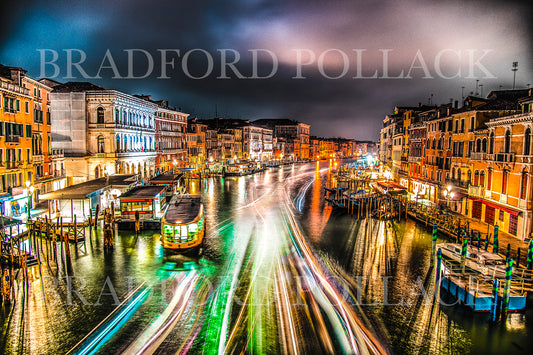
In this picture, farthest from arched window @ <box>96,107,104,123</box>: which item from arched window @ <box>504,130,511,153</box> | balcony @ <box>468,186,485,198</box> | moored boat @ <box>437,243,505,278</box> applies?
arched window @ <box>504,130,511,153</box>

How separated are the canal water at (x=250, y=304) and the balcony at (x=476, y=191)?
7.63 metres

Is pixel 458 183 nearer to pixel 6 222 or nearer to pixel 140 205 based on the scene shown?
pixel 140 205

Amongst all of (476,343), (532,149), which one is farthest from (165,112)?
(476,343)

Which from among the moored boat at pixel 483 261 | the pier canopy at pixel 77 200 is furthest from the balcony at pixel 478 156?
the pier canopy at pixel 77 200

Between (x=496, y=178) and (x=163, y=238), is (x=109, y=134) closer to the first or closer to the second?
(x=163, y=238)

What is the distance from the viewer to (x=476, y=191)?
92.7 ft

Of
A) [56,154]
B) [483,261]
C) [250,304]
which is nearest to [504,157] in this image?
[483,261]

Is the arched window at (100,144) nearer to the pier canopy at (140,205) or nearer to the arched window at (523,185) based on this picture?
the pier canopy at (140,205)

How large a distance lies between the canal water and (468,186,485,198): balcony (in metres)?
7.63

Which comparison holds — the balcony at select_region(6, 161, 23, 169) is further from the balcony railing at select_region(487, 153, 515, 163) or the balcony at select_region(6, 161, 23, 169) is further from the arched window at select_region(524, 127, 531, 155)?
the arched window at select_region(524, 127, 531, 155)

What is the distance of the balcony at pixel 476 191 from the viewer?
27731 mm

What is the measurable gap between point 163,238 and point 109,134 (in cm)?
2744

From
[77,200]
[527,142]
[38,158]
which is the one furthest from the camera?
[38,158]

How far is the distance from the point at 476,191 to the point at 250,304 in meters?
22.4
